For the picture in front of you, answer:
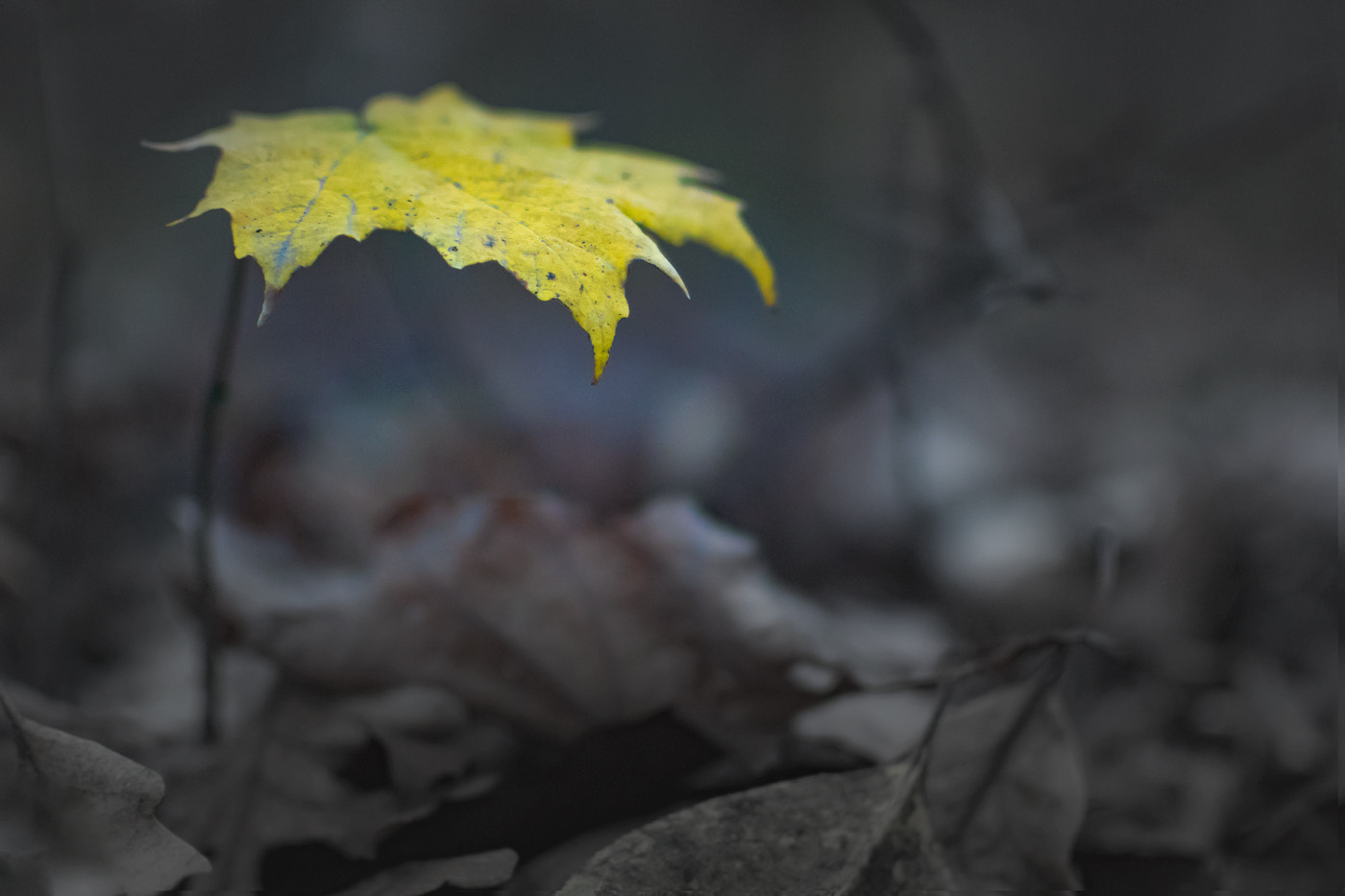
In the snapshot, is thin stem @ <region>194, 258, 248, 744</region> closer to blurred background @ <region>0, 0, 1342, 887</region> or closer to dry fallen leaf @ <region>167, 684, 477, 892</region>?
dry fallen leaf @ <region>167, 684, 477, 892</region>

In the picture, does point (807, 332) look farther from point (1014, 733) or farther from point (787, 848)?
point (787, 848)

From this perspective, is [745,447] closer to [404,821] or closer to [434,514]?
[434,514]

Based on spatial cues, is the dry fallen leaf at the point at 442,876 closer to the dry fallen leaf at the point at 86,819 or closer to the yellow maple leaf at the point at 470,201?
the dry fallen leaf at the point at 86,819

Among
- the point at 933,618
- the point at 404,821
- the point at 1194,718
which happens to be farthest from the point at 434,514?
the point at 1194,718

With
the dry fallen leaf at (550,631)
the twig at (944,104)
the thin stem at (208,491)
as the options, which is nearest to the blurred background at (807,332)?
the twig at (944,104)

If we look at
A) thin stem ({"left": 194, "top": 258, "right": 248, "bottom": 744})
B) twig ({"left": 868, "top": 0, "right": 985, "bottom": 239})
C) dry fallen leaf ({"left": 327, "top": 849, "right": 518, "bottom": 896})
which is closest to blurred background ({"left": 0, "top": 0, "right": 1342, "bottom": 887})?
twig ({"left": 868, "top": 0, "right": 985, "bottom": 239})
